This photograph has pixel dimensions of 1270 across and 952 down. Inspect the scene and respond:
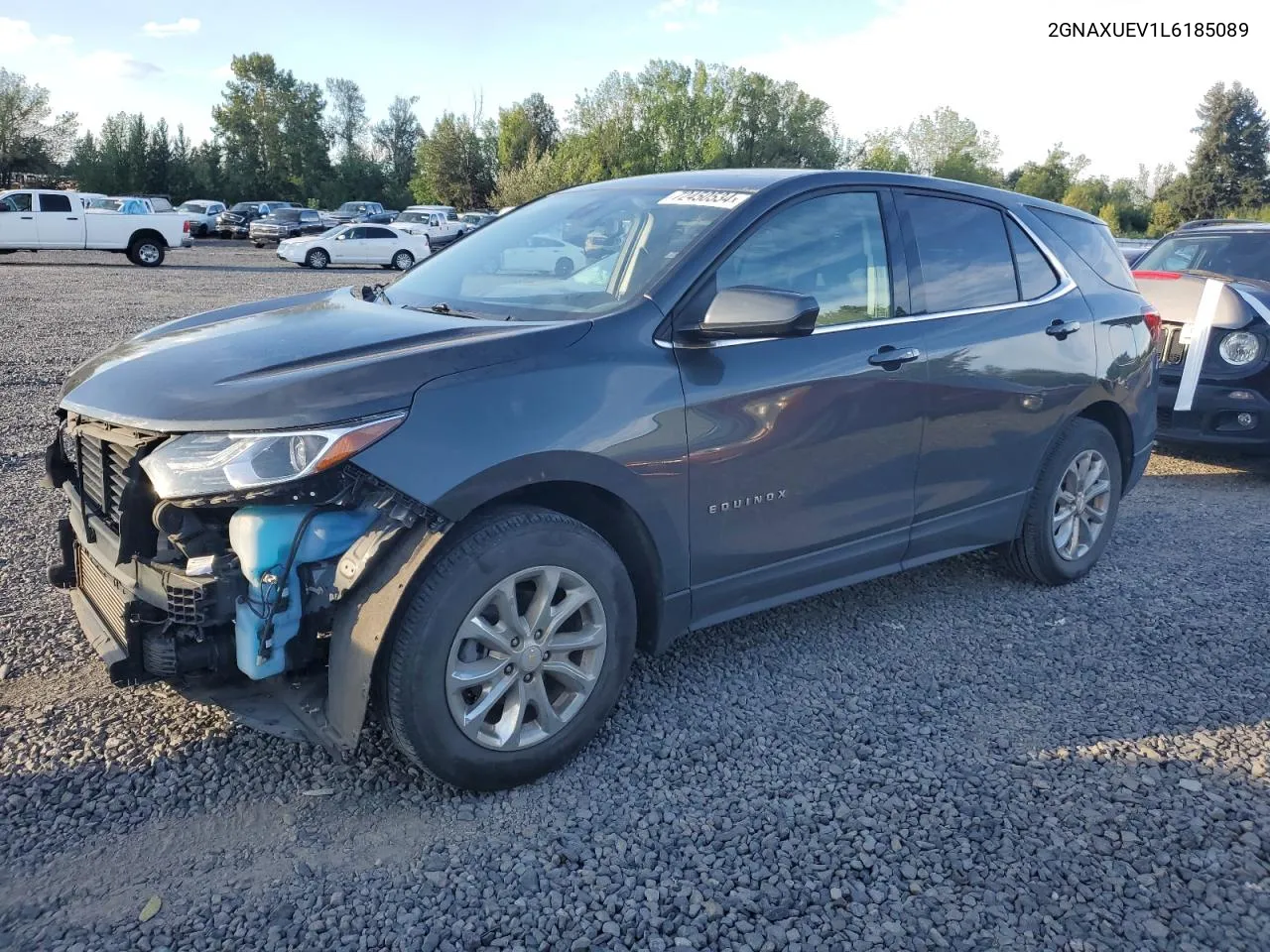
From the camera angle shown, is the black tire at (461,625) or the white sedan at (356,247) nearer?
the black tire at (461,625)

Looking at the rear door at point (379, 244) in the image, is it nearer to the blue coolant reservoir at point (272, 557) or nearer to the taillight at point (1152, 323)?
the taillight at point (1152, 323)

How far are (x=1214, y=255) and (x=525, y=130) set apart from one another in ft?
227

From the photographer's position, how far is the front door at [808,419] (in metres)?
3.27

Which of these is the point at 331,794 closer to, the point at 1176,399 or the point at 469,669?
the point at 469,669

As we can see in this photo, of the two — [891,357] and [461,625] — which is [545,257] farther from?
[461,625]

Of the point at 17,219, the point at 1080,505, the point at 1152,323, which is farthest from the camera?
the point at 17,219

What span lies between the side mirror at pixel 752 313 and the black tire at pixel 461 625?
0.75 metres

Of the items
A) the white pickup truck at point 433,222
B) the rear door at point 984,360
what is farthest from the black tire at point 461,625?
the white pickup truck at point 433,222

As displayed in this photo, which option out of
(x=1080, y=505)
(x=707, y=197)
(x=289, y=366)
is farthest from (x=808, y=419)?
(x=1080, y=505)

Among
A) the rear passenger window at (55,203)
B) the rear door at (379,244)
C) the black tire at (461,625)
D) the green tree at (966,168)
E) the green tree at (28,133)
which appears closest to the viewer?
the black tire at (461,625)

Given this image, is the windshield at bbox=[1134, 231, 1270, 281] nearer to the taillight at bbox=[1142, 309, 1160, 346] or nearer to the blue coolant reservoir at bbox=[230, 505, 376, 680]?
the taillight at bbox=[1142, 309, 1160, 346]

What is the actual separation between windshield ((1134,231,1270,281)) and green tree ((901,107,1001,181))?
8481cm

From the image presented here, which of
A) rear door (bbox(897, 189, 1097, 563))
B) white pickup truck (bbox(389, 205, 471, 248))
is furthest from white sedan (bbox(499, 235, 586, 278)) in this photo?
white pickup truck (bbox(389, 205, 471, 248))

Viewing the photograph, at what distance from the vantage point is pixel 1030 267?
179 inches
